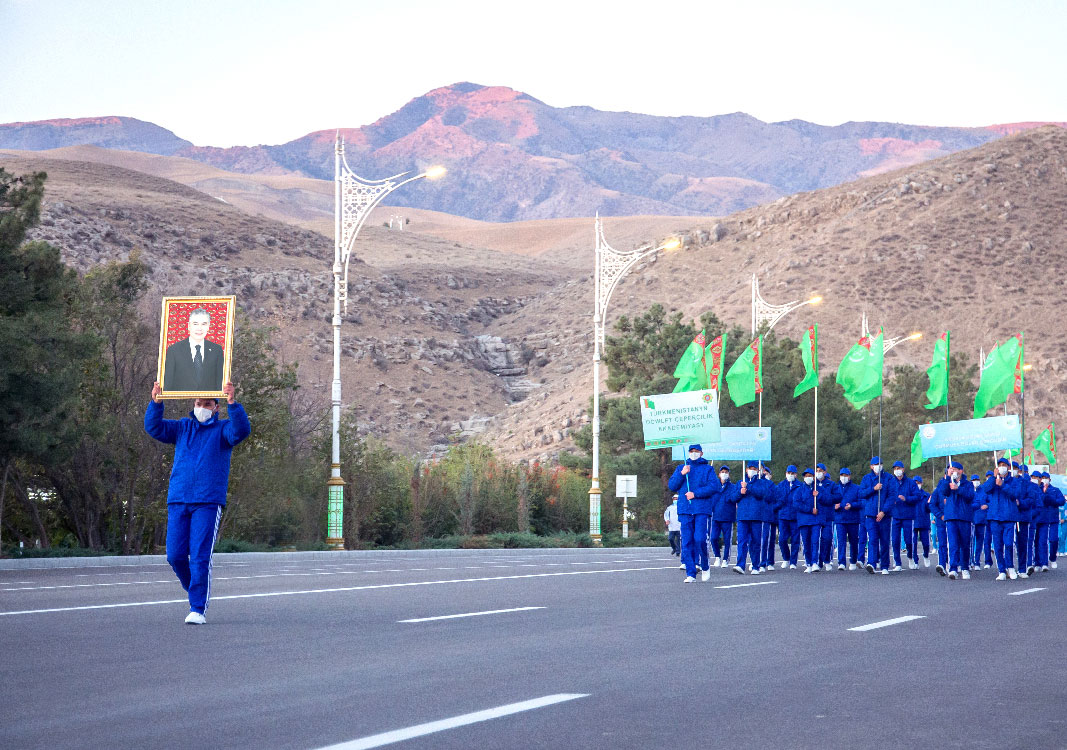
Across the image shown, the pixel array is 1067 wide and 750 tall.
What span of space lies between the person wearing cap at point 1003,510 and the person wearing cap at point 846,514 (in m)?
2.38

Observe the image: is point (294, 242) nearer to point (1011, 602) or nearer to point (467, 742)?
point (1011, 602)

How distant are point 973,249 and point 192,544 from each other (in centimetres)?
8788

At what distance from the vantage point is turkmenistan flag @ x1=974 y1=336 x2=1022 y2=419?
3681 cm

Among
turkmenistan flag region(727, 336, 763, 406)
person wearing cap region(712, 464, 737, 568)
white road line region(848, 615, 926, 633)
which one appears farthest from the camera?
turkmenistan flag region(727, 336, 763, 406)

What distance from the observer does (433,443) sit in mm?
80500

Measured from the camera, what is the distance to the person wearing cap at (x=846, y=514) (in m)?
26.3

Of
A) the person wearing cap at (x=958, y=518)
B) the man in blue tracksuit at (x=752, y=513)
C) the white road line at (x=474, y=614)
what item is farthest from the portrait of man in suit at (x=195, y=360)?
the person wearing cap at (x=958, y=518)

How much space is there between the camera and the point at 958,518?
24.6 m

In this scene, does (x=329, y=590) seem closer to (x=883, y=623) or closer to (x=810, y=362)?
(x=883, y=623)

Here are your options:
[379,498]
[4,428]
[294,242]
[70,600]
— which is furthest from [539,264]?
[70,600]

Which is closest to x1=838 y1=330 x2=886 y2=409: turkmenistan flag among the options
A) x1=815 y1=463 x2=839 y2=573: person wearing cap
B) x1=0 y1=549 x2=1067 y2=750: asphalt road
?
x1=815 y1=463 x2=839 y2=573: person wearing cap

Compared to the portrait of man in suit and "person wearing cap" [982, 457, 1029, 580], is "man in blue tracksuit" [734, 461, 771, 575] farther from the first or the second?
the portrait of man in suit

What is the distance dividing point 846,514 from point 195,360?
14.8 meters

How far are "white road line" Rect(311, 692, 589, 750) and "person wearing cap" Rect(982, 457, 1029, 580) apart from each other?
57.6 ft
